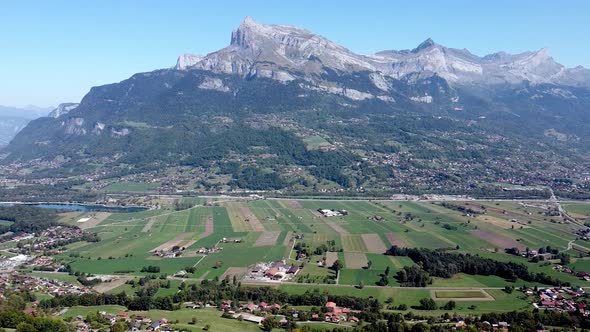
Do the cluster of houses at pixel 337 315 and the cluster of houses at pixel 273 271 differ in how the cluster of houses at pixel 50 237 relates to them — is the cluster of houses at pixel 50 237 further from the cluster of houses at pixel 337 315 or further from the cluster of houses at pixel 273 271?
the cluster of houses at pixel 337 315

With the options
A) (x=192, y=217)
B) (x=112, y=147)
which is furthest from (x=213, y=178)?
(x=112, y=147)

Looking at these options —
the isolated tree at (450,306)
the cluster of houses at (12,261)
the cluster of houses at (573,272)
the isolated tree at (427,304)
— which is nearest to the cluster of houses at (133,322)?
the isolated tree at (427,304)

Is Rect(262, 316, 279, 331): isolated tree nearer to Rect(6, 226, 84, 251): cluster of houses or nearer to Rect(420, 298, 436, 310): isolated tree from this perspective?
Rect(420, 298, 436, 310): isolated tree

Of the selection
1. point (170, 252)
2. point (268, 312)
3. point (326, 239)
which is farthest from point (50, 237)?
point (268, 312)

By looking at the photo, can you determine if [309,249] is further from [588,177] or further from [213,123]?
[213,123]

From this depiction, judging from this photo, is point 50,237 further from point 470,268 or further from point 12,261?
point 470,268

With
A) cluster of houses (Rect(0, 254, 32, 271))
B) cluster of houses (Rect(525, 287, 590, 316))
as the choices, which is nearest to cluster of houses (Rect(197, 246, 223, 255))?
cluster of houses (Rect(0, 254, 32, 271))
